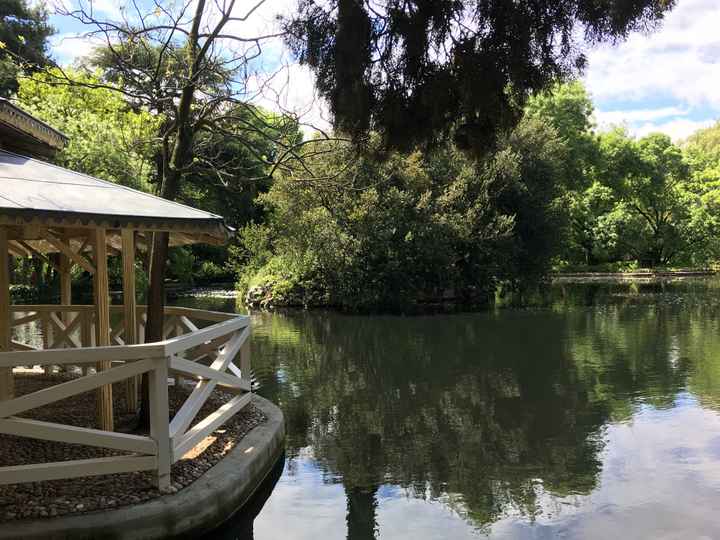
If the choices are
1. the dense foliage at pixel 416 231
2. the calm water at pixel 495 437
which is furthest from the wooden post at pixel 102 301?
the dense foliage at pixel 416 231

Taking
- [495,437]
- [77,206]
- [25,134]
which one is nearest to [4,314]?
[77,206]

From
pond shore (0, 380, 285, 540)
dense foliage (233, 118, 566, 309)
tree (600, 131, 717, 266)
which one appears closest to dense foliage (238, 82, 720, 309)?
dense foliage (233, 118, 566, 309)

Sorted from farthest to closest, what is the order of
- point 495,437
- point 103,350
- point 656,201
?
point 656,201 < point 495,437 < point 103,350

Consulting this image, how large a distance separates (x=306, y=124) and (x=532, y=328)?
12.0 metres

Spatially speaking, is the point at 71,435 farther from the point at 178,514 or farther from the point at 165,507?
the point at 178,514

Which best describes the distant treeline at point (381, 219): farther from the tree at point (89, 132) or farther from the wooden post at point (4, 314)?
the wooden post at point (4, 314)

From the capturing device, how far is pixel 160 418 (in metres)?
4.90

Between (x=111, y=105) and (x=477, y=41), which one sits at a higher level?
(x=111, y=105)

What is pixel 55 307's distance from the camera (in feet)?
31.7

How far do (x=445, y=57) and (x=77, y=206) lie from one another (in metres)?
3.28

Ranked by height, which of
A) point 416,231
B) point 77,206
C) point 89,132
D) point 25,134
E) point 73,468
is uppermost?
point 89,132

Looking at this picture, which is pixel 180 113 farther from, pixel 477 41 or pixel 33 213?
pixel 477 41

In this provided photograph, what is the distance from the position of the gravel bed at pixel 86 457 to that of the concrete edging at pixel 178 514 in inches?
4.5

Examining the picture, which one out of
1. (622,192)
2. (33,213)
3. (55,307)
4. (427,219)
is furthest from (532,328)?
(622,192)
